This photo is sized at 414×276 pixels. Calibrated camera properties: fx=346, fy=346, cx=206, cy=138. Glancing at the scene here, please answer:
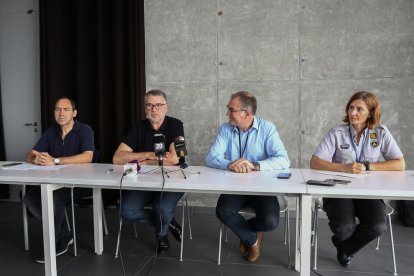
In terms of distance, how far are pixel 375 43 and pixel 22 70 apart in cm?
425

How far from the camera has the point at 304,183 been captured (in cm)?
197

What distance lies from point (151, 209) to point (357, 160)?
1.60 metres

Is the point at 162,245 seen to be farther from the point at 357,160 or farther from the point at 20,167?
the point at 357,160

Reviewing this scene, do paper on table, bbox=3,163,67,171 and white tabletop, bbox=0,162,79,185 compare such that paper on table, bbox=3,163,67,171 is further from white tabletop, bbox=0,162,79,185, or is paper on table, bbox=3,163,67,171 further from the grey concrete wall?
the grey concrete wall

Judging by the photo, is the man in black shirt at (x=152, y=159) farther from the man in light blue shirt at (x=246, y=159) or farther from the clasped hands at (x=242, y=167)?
the clasped hands at (x=242, y=167)

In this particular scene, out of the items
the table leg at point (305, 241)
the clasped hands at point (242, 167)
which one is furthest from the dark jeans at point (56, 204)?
the table leg at point (305, 241)

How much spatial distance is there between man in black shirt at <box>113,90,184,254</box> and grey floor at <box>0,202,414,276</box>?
247 millimetres

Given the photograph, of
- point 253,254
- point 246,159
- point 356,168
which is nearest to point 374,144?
point 356,168

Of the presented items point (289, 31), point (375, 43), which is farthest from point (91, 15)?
point (375, 43)

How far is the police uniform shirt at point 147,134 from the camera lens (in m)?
3.02

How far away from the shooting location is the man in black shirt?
2.60m

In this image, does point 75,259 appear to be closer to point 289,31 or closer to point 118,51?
point 118,51

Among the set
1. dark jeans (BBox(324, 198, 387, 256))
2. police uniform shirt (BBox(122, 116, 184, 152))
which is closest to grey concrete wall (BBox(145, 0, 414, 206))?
police uniform shirt (BBox(122, 116, 184, 152))

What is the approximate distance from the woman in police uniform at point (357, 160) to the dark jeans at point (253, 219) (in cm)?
39
